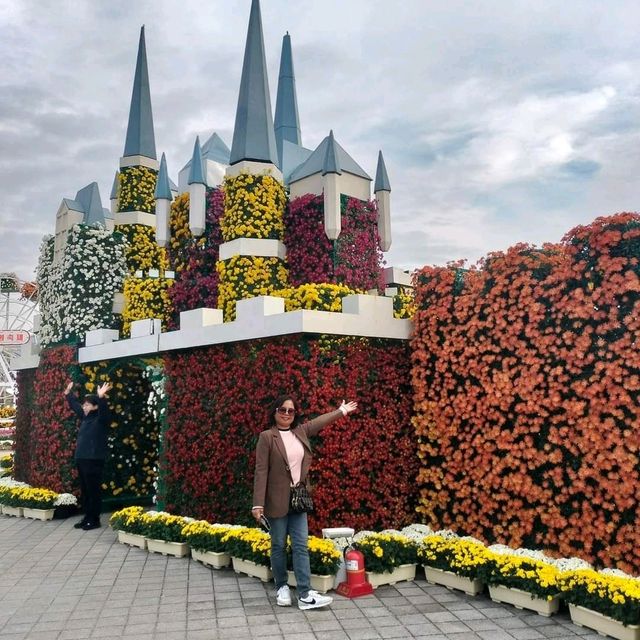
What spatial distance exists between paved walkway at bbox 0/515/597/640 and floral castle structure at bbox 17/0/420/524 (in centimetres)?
141

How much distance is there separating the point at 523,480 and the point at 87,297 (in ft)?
28.5

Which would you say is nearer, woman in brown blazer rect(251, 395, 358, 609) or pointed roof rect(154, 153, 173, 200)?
woman in brown blazer rect(251, 395, 358, 609)

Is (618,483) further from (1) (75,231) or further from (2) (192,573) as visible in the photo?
(1) (75,231)

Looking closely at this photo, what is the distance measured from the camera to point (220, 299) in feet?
32.0

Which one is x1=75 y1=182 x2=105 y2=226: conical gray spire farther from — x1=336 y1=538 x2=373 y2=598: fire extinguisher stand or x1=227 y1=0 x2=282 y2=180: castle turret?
x1=336 y1=538 x2=373 y2=598: fire extinguisher stand

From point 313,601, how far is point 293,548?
1.61ft

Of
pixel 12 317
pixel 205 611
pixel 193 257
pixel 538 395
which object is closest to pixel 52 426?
pixel 193 257

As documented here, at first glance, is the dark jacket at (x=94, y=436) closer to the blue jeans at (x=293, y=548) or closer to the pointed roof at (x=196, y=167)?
the pointed roof at (x=196, y=167)

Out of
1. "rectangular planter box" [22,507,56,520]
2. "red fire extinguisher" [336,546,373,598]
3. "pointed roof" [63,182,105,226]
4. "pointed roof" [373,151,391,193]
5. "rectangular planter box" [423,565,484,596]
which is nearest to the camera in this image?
"red fire extinguisher" [336,546,373,598]

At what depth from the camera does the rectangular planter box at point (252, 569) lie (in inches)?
245

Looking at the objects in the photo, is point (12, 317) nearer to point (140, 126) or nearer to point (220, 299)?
point (140, 126)

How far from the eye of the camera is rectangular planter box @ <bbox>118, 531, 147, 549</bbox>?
26.1 ft

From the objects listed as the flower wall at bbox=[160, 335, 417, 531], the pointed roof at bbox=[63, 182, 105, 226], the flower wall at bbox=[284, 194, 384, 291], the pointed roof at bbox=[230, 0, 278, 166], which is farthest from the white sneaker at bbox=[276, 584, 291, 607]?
the pointed roof at bbox=[63, 182, 105, 226]

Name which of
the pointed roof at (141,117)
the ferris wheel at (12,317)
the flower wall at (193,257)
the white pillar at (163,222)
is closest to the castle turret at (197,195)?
the flower wall at (193,257)
